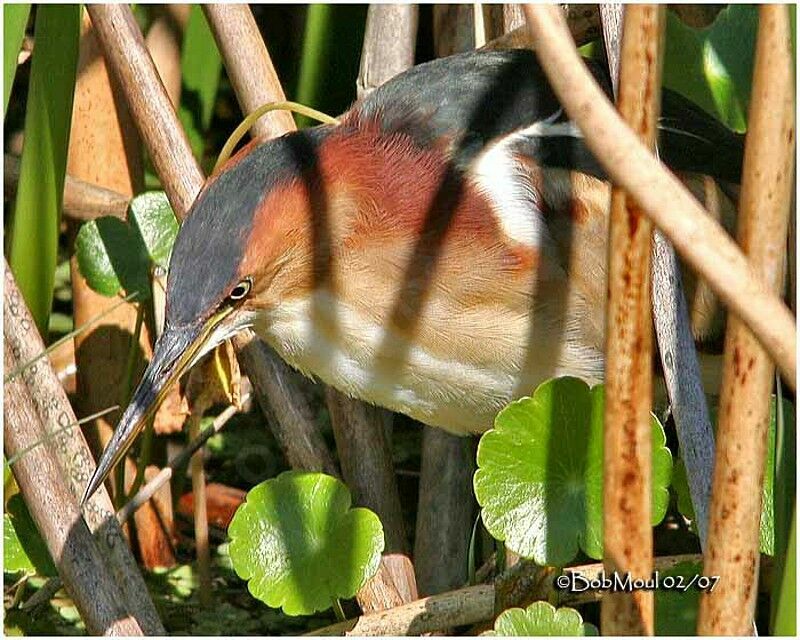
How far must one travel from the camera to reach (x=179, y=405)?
6.38 feet

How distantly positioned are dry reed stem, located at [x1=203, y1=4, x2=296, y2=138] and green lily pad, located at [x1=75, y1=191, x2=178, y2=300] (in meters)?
0.19

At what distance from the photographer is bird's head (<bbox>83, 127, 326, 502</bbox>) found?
1.23m

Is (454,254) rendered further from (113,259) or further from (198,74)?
(198,74)

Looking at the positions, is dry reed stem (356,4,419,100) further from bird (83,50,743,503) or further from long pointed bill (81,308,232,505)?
long pointed bill (81,308,232,505)

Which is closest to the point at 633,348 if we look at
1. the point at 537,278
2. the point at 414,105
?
the point at 537,278

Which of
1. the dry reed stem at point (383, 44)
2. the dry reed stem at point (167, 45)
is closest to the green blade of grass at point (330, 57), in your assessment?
the dry reed stem at point (383, 44)

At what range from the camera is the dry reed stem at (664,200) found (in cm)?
69

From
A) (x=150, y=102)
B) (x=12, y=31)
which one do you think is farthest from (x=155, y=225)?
(x=12, y=31)

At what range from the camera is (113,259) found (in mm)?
1614

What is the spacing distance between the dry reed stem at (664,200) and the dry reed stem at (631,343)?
0.21ft

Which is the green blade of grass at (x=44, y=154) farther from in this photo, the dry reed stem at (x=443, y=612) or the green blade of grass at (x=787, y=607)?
the green blade of grass at (x=787, y=607)

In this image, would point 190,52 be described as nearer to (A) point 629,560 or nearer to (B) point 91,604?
(B) point 91,604

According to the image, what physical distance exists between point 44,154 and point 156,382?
0.34 meters

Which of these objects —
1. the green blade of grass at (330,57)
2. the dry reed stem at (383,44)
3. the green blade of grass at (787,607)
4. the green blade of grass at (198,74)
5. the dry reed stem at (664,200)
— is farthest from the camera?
the green blade of grass at (198,74)
